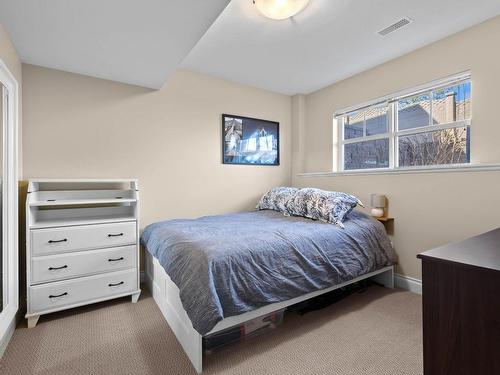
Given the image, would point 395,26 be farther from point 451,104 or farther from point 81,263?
point 81,263

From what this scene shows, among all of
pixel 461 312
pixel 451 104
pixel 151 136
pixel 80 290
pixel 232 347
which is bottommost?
pixel 232 347

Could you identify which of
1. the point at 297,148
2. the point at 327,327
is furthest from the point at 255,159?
the point at 327,327

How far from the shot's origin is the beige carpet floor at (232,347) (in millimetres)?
1395

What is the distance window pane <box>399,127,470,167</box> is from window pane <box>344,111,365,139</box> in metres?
0.51

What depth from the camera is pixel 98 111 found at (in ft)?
7.77

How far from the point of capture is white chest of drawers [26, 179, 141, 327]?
180 centimetres

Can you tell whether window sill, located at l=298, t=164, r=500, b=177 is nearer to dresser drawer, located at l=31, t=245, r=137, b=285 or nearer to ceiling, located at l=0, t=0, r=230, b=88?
ceiling, located at l=0, t=0, r=230, b=88

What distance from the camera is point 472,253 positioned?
852 mm

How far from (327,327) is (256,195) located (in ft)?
6.12

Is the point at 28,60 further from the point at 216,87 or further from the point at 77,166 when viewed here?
the point at 216,87

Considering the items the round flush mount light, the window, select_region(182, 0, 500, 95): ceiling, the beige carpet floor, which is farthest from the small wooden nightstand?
the round flush mount light

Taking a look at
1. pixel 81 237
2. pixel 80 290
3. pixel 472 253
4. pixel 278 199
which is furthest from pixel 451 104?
pixel 80 290

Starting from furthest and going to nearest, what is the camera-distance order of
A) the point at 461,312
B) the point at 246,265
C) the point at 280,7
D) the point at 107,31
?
the point at 280,7 → the point at 107,31 → the point at 246,265 → the point at 461,312

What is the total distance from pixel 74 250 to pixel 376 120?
10.5ft
